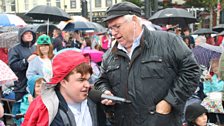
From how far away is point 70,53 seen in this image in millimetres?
2977

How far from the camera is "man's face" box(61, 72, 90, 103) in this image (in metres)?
2.89

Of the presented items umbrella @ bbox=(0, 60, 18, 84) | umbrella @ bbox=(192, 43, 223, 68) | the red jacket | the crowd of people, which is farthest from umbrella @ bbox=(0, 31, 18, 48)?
the red jacket

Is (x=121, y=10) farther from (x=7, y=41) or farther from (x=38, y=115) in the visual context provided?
(x=7, y=41)

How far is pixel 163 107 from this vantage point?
316 centimetres

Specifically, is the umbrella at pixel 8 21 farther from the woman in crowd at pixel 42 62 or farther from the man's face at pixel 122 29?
the man's face at pixel 122 29

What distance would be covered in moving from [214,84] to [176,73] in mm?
3535

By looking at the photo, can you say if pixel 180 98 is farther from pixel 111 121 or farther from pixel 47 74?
pixel 47 74

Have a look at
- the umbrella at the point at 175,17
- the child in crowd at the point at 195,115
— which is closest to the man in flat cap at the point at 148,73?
the child in crowd at the point at 195,115

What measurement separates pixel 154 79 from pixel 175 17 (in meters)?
8.84

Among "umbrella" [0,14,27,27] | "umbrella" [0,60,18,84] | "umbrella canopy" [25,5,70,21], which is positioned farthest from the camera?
"umbrella" [0,14,27,27]

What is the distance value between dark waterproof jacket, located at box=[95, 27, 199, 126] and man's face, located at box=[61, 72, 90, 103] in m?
0.41

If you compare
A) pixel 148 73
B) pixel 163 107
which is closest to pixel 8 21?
pixel 148 73

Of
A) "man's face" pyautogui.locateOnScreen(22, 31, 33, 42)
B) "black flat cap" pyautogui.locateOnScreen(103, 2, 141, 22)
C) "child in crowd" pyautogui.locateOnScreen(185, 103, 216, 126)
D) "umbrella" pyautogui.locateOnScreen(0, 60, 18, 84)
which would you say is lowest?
"child in crowd" pyautogui.locateOnScreen(185, 103, 216, 126)

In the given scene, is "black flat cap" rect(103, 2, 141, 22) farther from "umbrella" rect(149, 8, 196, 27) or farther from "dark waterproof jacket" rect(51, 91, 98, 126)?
"umbrella" rect(149, 8, 196, 27)
